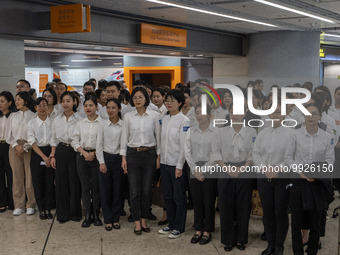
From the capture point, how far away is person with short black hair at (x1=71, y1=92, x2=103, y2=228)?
18.1 feet

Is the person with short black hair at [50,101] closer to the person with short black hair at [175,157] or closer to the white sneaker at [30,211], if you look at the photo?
the white sneaker at [30,211]

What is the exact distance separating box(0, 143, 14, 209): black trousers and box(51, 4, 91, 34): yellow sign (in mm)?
2123

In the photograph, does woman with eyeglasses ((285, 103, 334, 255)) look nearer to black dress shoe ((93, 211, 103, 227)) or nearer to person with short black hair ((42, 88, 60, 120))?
black dress shoe ((93, 211, 103, 227))

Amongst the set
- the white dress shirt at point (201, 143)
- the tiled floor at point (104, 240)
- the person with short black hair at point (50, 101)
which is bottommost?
the tiled floor at point (104, 240)

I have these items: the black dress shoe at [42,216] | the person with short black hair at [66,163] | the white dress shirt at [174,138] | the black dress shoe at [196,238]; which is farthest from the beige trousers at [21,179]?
the black dress shoe at [196,238]

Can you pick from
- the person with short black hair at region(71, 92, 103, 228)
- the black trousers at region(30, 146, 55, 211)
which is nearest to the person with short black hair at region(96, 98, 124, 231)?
the person with short black hair at region(71, 92, 103, 228)

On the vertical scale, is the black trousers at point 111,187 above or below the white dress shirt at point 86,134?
below

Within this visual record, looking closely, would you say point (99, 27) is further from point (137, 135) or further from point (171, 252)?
point (171, 252)

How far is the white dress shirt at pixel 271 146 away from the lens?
14.2ft

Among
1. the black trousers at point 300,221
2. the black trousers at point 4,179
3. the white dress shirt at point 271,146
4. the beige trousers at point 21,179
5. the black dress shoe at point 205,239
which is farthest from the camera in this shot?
the black trousers at point 4,179

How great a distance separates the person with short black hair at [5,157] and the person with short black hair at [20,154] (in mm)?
127

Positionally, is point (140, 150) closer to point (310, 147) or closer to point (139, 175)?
point (139, 175)

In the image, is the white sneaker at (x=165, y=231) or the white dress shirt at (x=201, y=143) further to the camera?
the white sneaker at (x=165, y=231)

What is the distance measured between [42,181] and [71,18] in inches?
106
